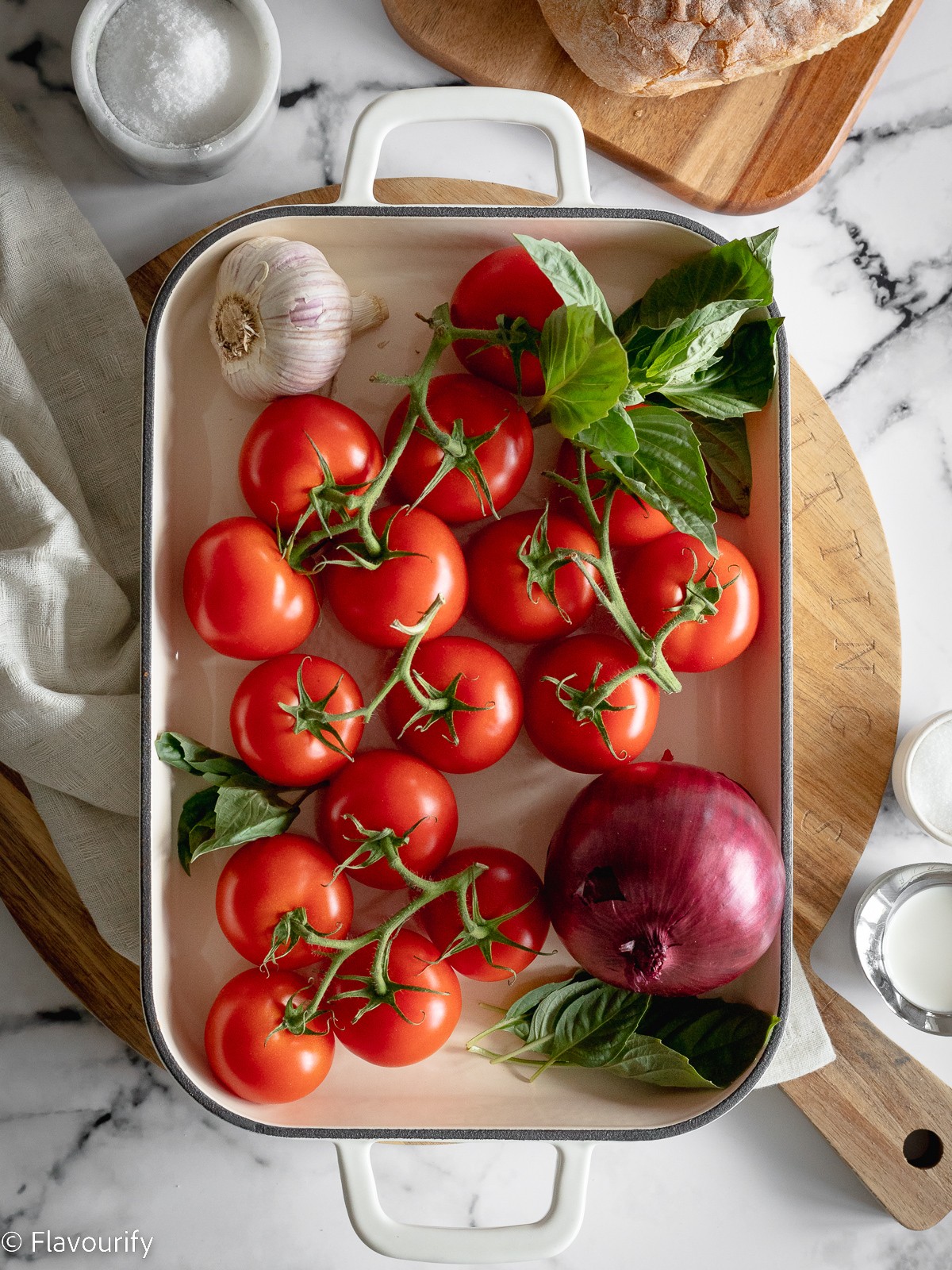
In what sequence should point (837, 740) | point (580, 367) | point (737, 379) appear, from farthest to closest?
1. point (837, 740)
2. point (737, 379)
3. point (580, 367)

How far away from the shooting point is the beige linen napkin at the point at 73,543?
792mm

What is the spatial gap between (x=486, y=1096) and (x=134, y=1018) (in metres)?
0.30

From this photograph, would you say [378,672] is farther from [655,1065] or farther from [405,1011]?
[655,1065]

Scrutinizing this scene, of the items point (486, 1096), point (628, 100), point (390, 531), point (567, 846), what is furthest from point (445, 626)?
point (628, 100)

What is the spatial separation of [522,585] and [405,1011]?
0.32m

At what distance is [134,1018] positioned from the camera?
87 centimetres

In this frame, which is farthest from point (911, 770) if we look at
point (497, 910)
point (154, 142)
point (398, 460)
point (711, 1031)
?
point (154, 142)

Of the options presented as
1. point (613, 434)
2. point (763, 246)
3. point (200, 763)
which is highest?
point (763, 246)

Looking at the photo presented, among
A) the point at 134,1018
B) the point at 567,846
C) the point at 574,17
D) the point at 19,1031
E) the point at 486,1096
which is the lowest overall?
the point at 19,1031

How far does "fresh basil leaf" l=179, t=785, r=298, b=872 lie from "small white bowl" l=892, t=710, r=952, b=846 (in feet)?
1.69

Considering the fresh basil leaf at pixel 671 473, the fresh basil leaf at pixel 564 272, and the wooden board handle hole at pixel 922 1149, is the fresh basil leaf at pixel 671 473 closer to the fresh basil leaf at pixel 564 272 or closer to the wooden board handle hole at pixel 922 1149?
the fresh basil leaf at pixel 564 272

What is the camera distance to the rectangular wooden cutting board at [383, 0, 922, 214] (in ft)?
2.92

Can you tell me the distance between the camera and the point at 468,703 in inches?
29.6

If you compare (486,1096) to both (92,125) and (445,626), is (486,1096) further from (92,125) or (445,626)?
(92,125)
